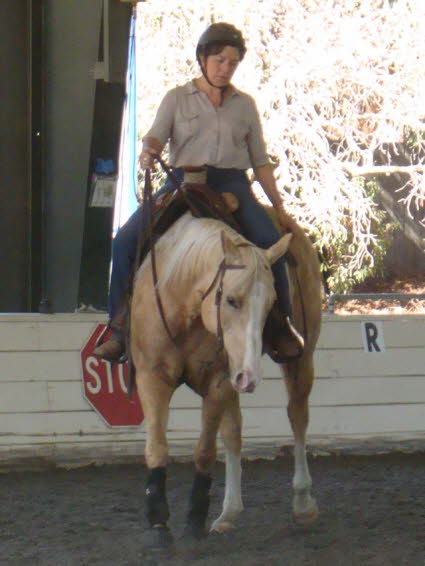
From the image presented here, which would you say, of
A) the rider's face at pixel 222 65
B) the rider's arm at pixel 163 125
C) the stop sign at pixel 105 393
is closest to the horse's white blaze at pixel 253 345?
the rider's arm at pixel 163 125

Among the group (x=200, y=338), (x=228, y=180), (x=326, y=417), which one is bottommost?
(x=326, y=417)

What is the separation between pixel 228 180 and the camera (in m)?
5.98

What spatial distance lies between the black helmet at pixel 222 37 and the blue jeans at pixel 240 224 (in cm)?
63

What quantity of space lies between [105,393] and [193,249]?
9.27 feet

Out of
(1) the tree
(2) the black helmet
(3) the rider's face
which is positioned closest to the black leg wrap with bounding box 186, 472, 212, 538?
(3) the rider's face

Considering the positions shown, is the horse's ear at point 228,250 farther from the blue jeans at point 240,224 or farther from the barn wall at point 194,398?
the barn wall at point 194,398

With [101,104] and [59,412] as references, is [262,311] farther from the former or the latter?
[101,104]

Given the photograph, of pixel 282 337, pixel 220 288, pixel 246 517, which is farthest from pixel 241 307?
pixel 246 517

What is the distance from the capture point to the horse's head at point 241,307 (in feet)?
15.7

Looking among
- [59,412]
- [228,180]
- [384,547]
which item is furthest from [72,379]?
[384,547]

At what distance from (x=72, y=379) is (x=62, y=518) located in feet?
5.94

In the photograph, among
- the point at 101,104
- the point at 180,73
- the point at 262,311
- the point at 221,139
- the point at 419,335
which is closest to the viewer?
the point at 262,311

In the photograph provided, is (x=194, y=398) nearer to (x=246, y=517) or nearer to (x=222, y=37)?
(x=246, y=517)

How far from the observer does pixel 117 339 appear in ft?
19.2
